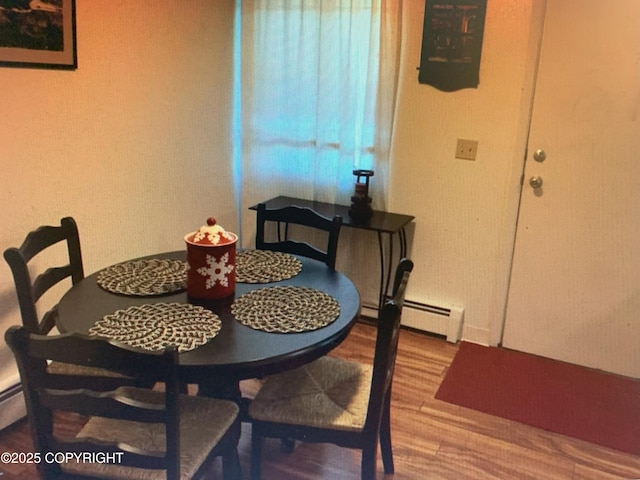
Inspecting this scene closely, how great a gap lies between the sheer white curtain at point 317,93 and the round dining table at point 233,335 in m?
1.32

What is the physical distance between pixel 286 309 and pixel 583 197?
1815 millimetres

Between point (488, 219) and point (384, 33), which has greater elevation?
point (384, 33)

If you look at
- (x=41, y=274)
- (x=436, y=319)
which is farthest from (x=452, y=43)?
(x=41, y=274)

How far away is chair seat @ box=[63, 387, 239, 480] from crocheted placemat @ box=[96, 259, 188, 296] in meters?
0.33

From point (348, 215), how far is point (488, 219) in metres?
0.75

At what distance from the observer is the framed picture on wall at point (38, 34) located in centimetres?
214

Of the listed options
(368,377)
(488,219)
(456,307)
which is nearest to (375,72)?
(488,219)

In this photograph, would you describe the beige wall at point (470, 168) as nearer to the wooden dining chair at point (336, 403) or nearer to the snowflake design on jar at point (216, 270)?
the wooden dining chair at point (336, 403)

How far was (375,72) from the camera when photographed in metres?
3.09

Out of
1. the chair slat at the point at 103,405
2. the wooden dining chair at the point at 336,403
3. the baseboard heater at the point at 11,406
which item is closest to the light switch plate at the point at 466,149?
the wooden dining chair at the point at 336,403

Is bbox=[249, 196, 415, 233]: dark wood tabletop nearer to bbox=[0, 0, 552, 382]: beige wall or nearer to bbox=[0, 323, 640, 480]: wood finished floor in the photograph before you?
bbox=[0, 0, 552, 382]: beige wall

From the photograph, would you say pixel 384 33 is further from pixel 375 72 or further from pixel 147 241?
pixel 147 241

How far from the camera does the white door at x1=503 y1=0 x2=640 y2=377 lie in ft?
8.86

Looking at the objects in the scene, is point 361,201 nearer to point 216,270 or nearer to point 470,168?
point 470,168
